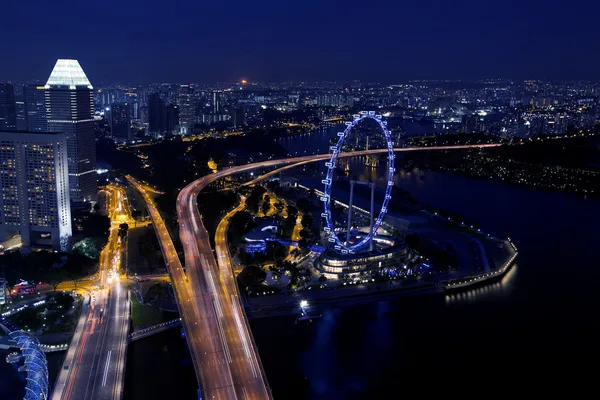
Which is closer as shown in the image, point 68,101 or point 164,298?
point 164,298

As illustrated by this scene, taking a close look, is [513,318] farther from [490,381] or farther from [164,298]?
[164,298]

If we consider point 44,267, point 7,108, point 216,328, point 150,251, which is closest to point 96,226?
point 150,251

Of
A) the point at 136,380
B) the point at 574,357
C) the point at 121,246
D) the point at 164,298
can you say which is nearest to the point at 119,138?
the point at 121,246

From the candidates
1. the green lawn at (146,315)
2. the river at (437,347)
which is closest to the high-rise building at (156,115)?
the green lawn at (146,315)

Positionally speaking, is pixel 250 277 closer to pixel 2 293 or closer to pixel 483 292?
pixel 2 293

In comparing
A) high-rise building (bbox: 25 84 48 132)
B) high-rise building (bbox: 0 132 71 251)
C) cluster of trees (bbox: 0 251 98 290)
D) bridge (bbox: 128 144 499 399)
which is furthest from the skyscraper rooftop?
cluster of trees (bbox: 0 251 98 290)

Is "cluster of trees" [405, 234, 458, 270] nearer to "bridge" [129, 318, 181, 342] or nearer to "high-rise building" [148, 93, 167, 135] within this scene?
"bridge" [129, 318, 181, 342]

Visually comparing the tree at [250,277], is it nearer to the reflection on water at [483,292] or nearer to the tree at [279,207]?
the reflection on water at [483,292]
